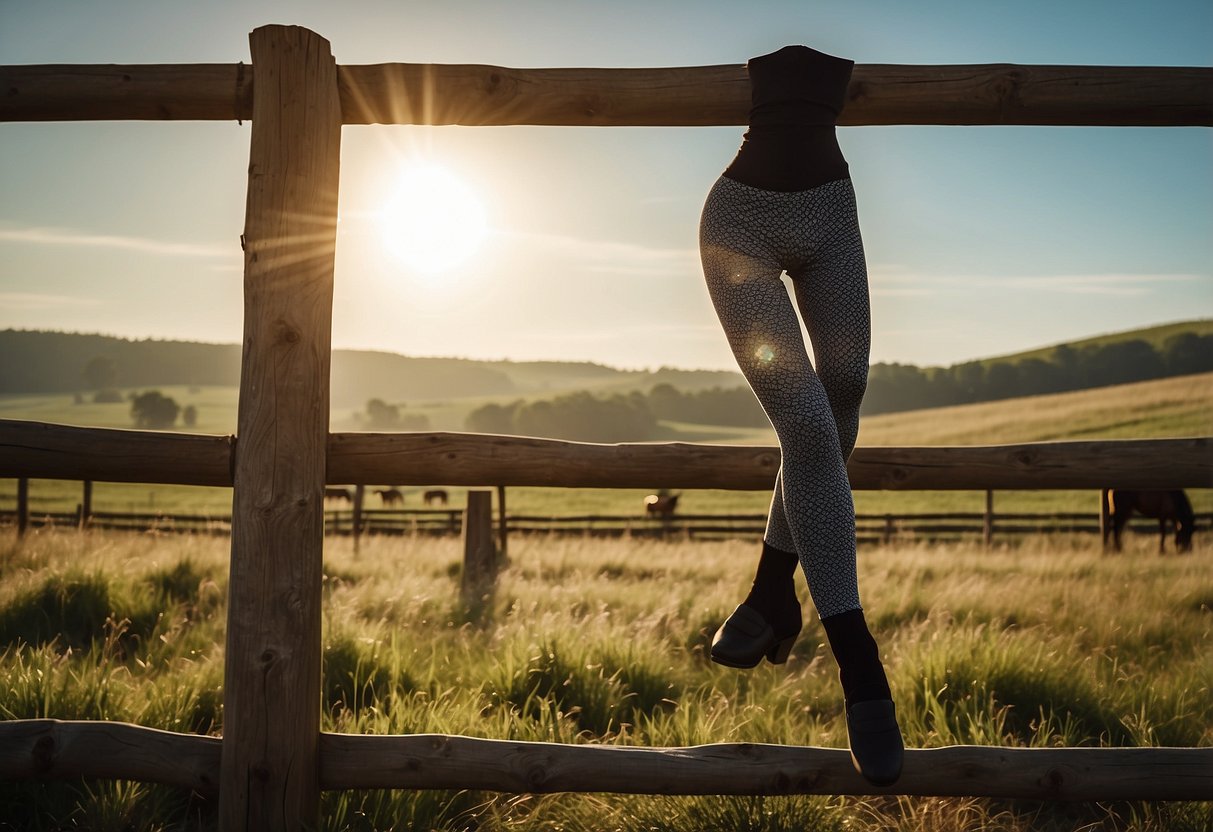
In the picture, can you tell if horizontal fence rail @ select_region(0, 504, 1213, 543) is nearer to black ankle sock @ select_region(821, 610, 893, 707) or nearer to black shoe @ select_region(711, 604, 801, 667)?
black shoe @ select_region(711, 604, 801, 667)

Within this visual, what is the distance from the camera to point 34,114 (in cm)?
262

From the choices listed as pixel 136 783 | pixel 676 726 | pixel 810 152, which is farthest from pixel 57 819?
pixel 810 152

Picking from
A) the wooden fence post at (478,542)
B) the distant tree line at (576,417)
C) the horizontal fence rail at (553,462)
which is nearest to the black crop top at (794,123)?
the horizontal fence rail at (553,462)

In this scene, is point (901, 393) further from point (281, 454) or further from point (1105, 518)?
point (281, 454)

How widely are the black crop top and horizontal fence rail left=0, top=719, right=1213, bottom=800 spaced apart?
1.65 meters

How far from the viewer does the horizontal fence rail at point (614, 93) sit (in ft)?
8.36

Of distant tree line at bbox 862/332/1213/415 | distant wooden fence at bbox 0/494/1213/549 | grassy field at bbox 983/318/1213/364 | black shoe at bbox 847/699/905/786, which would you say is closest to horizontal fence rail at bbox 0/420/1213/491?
black shoe at bbox 847/699/905/786

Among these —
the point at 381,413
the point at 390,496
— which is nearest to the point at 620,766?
the point at 390,496

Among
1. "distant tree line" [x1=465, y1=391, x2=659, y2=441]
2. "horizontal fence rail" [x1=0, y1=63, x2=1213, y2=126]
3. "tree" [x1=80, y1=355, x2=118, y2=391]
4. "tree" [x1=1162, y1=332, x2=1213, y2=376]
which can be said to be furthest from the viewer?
"tree" [x1=80, y1=355, x2=118, y2=391]

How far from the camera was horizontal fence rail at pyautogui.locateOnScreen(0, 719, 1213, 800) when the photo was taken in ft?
7.89

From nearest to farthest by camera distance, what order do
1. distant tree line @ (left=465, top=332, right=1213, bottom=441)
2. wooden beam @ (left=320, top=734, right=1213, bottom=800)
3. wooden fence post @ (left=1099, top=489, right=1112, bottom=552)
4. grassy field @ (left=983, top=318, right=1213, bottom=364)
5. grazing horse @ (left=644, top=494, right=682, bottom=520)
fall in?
1. wooden beam @ (left=320, top=734, right=1213, bottom=800)
2. wooden fence post @ (left=1099, top=489, right=1112, bottom=552)
3. grazing horse @ (left=644, top=494, right=682, bottom=520)
4. distant tree line @ (left=465, top=332, right=1213, bottom=441)
5. grassy field @ (left=983, top=318, right=1213, bottom=364)

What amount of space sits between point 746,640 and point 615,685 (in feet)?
5.40

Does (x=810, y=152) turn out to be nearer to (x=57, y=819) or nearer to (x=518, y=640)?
(x=518, y=640)

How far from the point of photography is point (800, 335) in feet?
6.34
